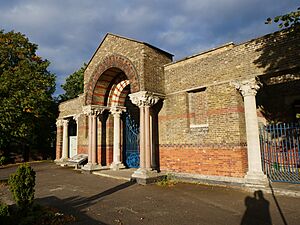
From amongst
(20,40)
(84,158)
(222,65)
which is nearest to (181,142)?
(222,65)

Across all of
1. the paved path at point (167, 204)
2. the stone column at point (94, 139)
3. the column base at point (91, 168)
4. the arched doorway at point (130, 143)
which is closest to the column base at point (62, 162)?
the column base at point (91, 168)

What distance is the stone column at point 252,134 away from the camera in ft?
26.6

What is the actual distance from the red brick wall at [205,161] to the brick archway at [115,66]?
340 centimetres

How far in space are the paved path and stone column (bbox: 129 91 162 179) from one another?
102 cm

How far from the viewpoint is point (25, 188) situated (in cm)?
536

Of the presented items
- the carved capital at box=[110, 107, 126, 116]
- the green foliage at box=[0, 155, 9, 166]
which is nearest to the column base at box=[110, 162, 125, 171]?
the carved capital at box=[110, 107, 126, 116]

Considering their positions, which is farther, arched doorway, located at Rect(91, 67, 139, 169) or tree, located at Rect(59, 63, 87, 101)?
tree, located at Rect(59, 63, 87, 101)

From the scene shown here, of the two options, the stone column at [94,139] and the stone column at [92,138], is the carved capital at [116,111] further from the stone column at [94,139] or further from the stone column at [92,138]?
the stone column at [94,139]

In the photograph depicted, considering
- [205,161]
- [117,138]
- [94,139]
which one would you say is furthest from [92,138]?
[205,161]

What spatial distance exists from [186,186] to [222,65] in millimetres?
4958

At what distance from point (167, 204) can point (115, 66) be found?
790 cm

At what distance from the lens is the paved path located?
17.5 ft

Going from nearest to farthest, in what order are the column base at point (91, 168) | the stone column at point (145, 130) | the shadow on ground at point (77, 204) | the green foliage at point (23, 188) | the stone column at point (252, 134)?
1. the green foliage at point (23, 188)
2. the shadow on ground at point (77, 204)
3. the stone column at point (252, 134)
4. the stone column at point (145, 130)
5. the column base at point (91, 168)

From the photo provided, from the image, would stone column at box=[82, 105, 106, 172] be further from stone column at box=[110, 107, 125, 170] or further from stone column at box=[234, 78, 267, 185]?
stone column at box=[234, 78, 267, 185]
